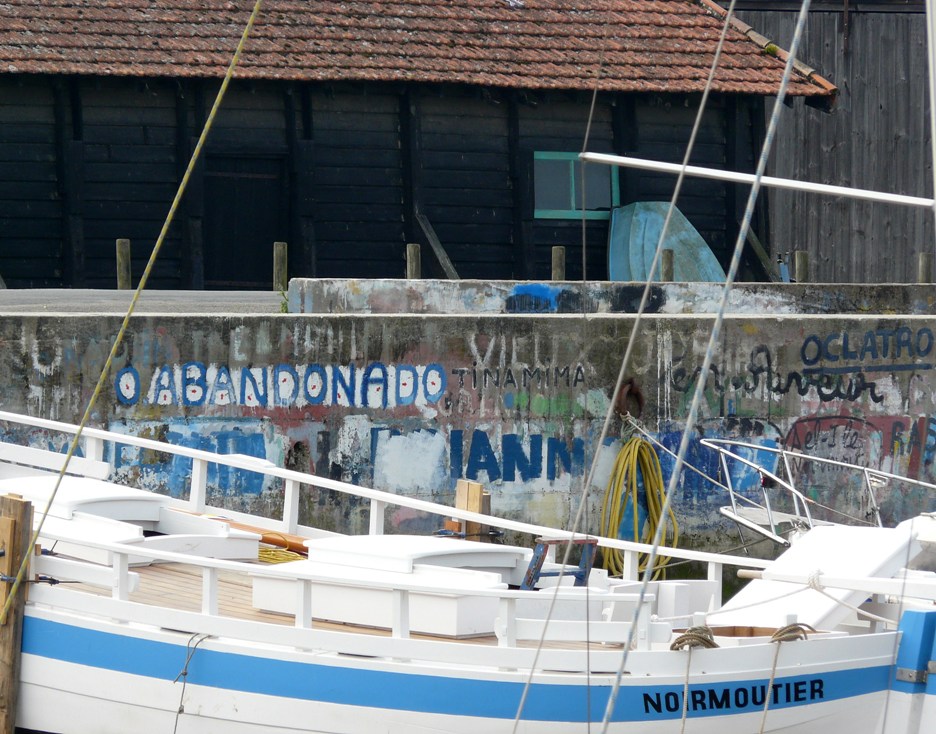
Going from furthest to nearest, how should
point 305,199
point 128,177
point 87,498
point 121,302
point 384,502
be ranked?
point 305,199 → point 128,177 → point 121,302 → point 384,502 → point 87,498

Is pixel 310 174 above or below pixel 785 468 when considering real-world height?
above

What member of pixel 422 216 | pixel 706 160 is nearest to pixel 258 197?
pixel 422 216

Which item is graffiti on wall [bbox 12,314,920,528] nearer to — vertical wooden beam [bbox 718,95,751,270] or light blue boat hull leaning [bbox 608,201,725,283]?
light blue boat hull leaning [bbox 608,201,725,283]

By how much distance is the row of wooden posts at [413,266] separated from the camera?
13.8 meters

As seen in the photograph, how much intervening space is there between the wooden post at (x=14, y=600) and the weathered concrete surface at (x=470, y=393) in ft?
11.8

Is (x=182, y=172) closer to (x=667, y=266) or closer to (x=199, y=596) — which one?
(x=667, y=266)

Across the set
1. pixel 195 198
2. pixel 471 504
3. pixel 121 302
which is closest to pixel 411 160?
pixel 195 198

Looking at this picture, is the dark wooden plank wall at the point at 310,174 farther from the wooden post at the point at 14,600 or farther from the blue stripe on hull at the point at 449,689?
the blue stripe on hull at the point at 449,689

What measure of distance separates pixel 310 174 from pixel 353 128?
87cm

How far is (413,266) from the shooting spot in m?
14.9

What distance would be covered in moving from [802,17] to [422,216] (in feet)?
39.5

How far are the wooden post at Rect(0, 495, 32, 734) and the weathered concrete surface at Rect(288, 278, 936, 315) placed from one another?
19.2ft

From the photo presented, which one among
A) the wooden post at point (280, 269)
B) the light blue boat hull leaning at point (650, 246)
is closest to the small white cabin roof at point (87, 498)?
the wooden post at point (280, 269)

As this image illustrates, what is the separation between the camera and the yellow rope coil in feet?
38.0
